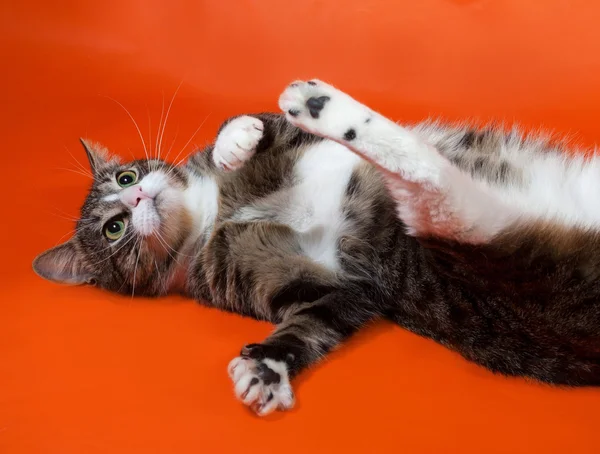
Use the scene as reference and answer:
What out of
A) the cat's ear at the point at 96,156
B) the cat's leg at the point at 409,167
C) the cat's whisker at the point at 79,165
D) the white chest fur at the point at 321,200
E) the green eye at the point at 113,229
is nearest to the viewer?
the cat's leg at the point at 409,167

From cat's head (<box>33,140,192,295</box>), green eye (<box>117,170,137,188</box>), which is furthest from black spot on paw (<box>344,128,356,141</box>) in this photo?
green eye (<box>117,170,137,188</box>)

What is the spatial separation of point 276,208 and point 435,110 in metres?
0.97

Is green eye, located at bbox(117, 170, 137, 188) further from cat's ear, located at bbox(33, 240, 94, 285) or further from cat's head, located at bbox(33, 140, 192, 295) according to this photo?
cat's ear, located at bbox(33, 240, 94, 285)

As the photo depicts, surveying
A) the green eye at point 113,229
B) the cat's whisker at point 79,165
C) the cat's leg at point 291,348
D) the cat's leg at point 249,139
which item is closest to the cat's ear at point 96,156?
the cat's whisker at point 79,165

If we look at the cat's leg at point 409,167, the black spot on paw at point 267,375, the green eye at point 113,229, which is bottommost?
the green eye at point 113,229

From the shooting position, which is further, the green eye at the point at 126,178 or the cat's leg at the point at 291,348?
the green eye at the point at 126,178

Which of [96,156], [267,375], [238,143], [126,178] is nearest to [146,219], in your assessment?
[126,178]

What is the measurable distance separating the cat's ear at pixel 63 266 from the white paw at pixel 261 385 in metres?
0.68

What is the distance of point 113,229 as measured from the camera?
1.64 m

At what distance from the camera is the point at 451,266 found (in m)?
1.26

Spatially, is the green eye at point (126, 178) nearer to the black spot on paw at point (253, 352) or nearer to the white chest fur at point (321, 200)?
the white chest fur at point (321, 200)

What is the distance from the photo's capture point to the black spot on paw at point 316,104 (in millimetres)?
1212

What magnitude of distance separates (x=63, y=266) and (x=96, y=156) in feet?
1.29

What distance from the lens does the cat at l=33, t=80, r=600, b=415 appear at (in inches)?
46.4
